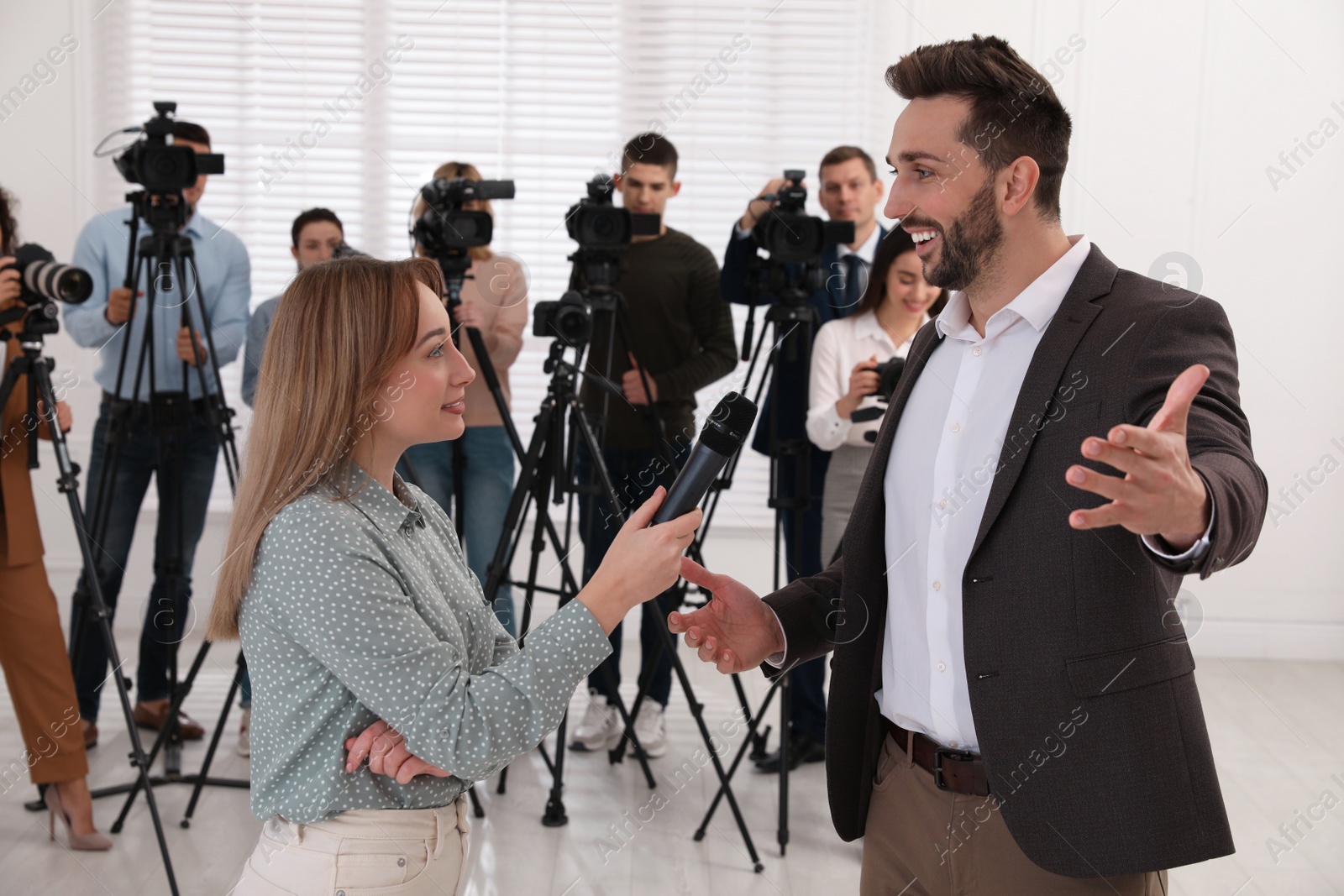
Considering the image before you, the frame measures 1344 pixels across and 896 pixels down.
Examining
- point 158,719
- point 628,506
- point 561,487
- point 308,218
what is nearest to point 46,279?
point 308,218

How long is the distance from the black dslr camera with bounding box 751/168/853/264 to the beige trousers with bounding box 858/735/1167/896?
1.71 m

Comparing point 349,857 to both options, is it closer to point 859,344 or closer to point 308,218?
point 859,344

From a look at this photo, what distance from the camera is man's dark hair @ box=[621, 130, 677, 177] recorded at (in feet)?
11.1

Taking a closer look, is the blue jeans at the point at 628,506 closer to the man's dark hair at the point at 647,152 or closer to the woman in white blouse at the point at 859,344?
the woman in white blouse at the point at 859,344

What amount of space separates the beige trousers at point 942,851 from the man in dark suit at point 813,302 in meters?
1.63

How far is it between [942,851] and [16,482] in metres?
2.38

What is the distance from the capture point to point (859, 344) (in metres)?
3.14

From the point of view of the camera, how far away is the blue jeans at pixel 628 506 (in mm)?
3166

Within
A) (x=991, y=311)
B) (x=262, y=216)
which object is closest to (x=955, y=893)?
(x=991, y=311)

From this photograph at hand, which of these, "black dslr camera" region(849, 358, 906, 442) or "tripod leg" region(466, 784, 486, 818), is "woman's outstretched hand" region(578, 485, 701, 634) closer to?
"black dslr camera" region(849, 358, 906, 442)

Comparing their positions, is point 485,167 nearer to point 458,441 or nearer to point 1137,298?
point 458,441

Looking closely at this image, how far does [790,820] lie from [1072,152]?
9.82 feet

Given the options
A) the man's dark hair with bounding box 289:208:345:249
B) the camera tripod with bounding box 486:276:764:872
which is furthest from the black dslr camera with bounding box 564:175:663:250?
the man's dark hair with bounding box 289:208:345:249

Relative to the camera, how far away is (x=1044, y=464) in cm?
119
